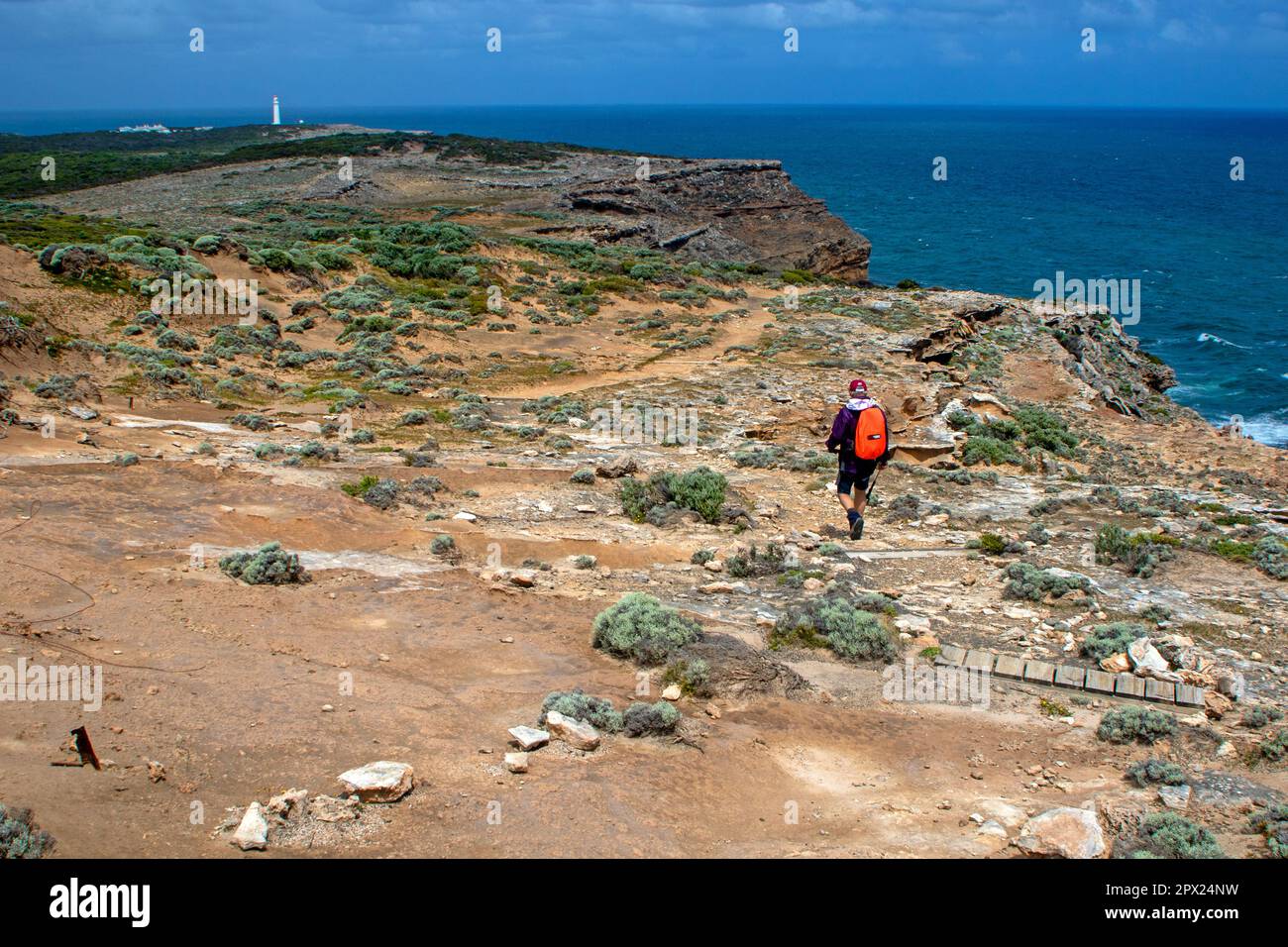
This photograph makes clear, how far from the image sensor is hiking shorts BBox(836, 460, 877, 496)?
1313 cm

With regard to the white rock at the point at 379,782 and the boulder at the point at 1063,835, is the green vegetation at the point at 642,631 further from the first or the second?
the boulder at the point at 1063,835

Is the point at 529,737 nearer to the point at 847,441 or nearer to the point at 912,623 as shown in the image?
the point at 912,623

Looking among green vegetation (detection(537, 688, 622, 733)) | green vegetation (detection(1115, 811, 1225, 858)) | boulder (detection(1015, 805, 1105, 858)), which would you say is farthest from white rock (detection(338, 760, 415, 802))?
green vegetation (detection(1115, 811, 1225, 858))

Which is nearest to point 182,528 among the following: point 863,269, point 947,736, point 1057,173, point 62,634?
point 62,634

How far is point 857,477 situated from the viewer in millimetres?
13250

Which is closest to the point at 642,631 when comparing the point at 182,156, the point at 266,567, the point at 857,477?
the point at 266,567

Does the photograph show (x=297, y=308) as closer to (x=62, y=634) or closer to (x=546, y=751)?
(x=62, y=634)

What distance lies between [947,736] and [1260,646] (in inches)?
174

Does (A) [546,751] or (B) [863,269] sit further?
(B) [863,269]

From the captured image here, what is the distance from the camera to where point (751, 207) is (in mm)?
57812

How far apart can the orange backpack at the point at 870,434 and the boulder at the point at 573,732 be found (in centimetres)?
615

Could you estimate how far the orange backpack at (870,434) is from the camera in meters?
12.6

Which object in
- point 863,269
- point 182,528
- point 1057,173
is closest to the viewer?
point 182,528

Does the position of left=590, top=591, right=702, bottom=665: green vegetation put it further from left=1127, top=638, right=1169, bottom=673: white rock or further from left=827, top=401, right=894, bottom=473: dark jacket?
left=1127, top=638, right=1169, bottom=673: white rock
